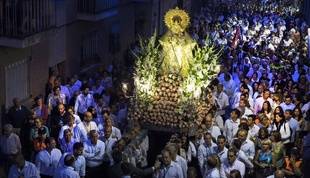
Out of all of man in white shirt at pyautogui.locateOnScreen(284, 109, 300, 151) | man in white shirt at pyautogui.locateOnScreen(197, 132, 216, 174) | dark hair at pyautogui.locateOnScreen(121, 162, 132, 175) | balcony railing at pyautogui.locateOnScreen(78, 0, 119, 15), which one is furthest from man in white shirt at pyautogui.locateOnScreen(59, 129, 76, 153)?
balcony railing at pyautogui.locateOnScreen(78, 0, 119, 15)

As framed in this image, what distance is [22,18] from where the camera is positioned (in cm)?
1323

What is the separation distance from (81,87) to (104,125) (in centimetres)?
341

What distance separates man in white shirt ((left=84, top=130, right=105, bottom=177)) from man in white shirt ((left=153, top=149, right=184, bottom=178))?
1452 millimetres

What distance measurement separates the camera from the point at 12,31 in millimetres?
13047

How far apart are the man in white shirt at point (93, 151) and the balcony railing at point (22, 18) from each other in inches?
147

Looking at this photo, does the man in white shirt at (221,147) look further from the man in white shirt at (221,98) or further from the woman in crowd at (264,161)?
the man in white shirt at (221,98)

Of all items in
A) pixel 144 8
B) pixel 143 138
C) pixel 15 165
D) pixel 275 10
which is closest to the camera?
pixel 15 165

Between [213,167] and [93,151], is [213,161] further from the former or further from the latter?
[93,151]

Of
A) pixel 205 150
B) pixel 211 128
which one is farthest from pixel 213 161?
pixel 211 128

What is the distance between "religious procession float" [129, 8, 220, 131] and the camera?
474 inches

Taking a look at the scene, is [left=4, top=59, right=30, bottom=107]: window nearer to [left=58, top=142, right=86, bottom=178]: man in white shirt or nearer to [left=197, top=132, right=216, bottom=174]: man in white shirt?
[left=58, top=142, right=86, bottom=178]: man in white shirt

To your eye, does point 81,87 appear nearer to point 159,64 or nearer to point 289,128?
point 159,64

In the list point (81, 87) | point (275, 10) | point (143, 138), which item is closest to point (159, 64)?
point (143, 138)

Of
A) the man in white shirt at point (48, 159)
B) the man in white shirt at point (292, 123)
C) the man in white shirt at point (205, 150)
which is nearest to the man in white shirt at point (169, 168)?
the man in white shirt at point (205, 150)
